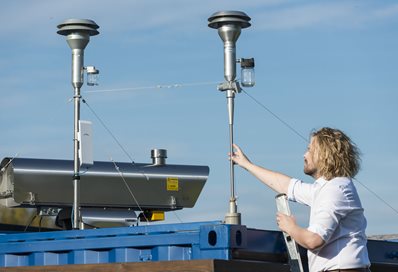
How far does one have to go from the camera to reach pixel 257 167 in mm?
6203

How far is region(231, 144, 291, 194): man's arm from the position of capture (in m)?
6.02

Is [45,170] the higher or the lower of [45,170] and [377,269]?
the higher

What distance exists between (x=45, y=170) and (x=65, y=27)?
1.81 metres

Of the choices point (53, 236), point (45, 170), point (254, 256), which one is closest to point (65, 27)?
point (45, 170)

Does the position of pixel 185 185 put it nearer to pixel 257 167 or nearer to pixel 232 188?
pixel 232 188

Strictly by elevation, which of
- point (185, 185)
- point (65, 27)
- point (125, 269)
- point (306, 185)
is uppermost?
point (65, 27)

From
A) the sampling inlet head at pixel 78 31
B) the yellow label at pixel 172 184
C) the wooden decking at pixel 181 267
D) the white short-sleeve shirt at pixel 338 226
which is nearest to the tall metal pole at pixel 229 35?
the sampling inlet head at pixel 78 31

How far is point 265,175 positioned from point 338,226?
3.12 feet

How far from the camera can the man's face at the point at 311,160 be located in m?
5.40

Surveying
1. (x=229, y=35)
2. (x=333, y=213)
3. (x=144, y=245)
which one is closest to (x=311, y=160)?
(x=333, y=213)

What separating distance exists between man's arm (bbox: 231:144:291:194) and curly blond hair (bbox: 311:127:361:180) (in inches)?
25.6

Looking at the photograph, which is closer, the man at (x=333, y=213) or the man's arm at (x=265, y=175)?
the man at (x=333, y=213)

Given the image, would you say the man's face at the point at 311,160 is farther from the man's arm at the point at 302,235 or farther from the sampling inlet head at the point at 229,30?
the sampling inlet head at the point at 229,30

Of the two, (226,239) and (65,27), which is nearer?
(226,239)
